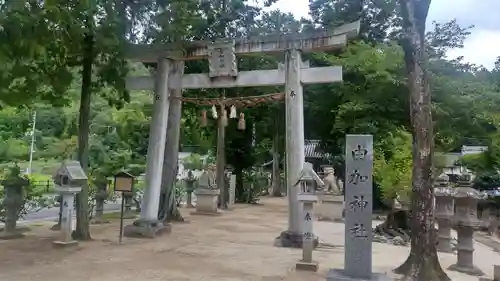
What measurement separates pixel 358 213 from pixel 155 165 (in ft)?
20.6

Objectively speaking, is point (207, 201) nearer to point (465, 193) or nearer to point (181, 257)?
point (181, 257)

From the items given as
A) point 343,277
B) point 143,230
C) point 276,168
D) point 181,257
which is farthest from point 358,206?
point 276,168

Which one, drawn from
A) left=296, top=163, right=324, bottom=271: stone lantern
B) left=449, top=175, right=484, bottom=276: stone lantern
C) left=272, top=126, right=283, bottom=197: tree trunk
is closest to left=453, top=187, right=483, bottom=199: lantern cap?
left=449, top=175, right=484, bottom=276: stone lantern

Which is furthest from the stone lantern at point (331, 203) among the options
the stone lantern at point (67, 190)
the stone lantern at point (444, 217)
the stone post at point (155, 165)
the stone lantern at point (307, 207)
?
the stone lantern at point (67, 190)

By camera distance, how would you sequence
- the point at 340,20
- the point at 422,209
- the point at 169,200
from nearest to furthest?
the point at 422,209 < the point at 169,200 < the point at 340,20

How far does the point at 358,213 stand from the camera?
253 inches

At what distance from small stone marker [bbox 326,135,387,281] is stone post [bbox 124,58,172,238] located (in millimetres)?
5806

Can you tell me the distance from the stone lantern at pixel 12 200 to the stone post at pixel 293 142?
6.30 meters

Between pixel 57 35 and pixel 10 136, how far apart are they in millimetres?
25276

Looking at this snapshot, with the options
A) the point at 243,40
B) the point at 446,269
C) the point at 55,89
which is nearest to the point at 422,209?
the point at 446,269

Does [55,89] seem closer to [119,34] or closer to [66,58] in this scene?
[66,58]

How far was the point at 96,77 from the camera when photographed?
10.9 metres

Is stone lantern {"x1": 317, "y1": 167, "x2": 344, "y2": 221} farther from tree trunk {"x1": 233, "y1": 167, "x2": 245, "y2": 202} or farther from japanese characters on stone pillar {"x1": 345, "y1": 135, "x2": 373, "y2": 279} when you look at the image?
japanese characters on stone pillar {"x1": 345, "y1": 135, "x2": 373, "y2": 279}

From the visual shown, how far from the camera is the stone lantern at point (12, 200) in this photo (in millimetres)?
10219
